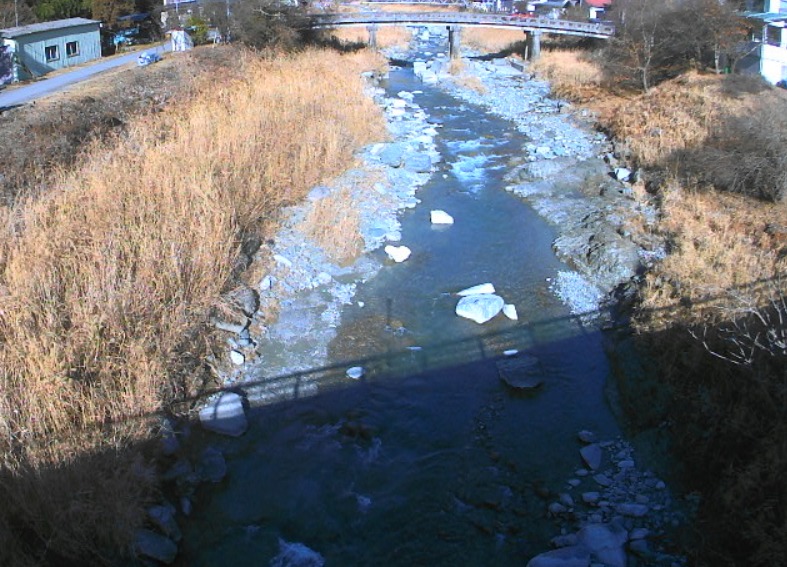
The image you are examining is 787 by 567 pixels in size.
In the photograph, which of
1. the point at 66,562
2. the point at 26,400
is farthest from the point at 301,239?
the point at 66,562

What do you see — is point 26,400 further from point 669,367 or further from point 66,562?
point 669,367

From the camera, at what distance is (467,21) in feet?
118

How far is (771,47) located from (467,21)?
16.4 m

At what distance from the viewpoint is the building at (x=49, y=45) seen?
23.9 metres

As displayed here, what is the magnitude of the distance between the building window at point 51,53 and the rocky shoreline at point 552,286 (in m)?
12.7

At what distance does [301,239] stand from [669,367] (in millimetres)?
6886

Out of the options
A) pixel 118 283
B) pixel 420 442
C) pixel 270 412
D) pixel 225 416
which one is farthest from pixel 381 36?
pixel 420 442

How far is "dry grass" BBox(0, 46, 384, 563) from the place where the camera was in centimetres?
681

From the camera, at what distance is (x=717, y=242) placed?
11.7 meters

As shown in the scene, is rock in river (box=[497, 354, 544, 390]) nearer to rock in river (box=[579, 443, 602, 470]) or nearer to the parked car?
rock in river (box=[579, 443, 602, 470])

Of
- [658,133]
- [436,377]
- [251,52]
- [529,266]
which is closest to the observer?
[436,377]

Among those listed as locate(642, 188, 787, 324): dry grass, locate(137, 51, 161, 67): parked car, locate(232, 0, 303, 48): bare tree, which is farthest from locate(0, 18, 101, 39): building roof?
locate(642, 188, 787, 324): dry grass

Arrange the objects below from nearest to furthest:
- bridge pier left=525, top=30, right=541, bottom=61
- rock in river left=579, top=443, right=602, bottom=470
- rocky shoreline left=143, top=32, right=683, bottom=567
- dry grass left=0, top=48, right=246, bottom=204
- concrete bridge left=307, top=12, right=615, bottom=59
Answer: rocky shoreline left=143, top=32, right=683, bottom=567, rock in river left=579, top=443, right=602, bottom=470, dry grass left=0, top=48, right=246, bottom=204, concrete bridge left=307, top=12, right=615, bottom=59, bridge pier left=525, top=30, right=541, bottom=61

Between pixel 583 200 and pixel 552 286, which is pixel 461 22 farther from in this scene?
pixel 552 286
